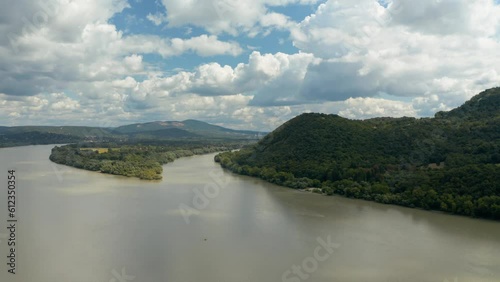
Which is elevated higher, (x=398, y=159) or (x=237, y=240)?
(x=398, y=159)

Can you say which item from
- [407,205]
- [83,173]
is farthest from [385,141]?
[83,173]

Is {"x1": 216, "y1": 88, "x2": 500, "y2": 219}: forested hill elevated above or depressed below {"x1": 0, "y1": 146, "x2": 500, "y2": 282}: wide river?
above

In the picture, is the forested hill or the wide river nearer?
the wide river

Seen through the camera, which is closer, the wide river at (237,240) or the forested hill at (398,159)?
the wide river at (237,240)

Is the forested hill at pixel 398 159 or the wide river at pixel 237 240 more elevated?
the forested hill at pixel 398 159

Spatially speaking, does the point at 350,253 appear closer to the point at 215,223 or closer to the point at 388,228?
the point at 388,228

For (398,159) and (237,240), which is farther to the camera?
(398,159)
